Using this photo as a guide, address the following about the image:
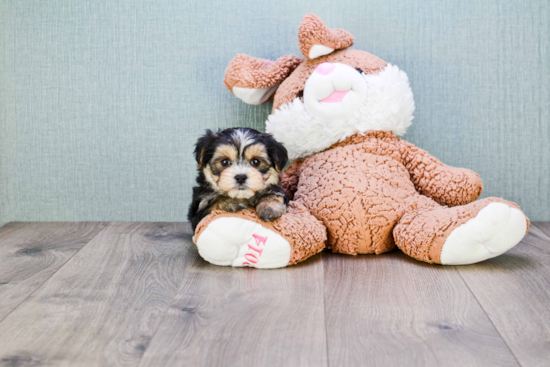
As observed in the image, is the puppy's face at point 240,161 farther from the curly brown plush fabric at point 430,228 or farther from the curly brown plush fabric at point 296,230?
the curly brown plush fabric at point 430,228

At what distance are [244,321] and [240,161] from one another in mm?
678

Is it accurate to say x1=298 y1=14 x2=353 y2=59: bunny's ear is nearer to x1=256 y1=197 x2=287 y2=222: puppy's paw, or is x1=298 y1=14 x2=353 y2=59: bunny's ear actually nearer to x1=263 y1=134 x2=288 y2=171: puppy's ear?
x1=263 y1=134 x2=288 y2=171: puppy's ear

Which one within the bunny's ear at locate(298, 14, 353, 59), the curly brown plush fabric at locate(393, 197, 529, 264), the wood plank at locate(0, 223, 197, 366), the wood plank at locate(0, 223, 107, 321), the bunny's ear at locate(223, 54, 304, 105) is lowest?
the wood plank at locate(0, 223, 107, 321)

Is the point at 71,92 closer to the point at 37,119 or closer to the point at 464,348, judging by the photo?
the point at 37,119

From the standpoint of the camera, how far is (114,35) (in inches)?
103

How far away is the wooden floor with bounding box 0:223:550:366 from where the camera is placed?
1299mm

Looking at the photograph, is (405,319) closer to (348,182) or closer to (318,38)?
(348,182)

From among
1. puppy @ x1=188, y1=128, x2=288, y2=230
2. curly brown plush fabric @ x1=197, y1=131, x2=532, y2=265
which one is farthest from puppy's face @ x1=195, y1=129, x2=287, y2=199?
curly brown plush fabric @ x1=197, y1=131, x2=532, y2=265

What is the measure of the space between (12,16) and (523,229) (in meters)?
2.61

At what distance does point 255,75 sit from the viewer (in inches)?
93.3

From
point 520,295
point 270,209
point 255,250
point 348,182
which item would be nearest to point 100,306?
point 255,250

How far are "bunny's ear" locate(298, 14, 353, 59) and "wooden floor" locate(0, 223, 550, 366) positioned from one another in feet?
2.98

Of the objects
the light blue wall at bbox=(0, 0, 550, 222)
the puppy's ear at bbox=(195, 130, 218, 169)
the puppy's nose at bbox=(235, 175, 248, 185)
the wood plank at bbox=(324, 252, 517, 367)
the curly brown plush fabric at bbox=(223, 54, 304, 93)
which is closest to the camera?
the wood plank at bbox=(324, 252, 517, 367)

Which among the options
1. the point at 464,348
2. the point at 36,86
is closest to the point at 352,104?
the point at 464,348
